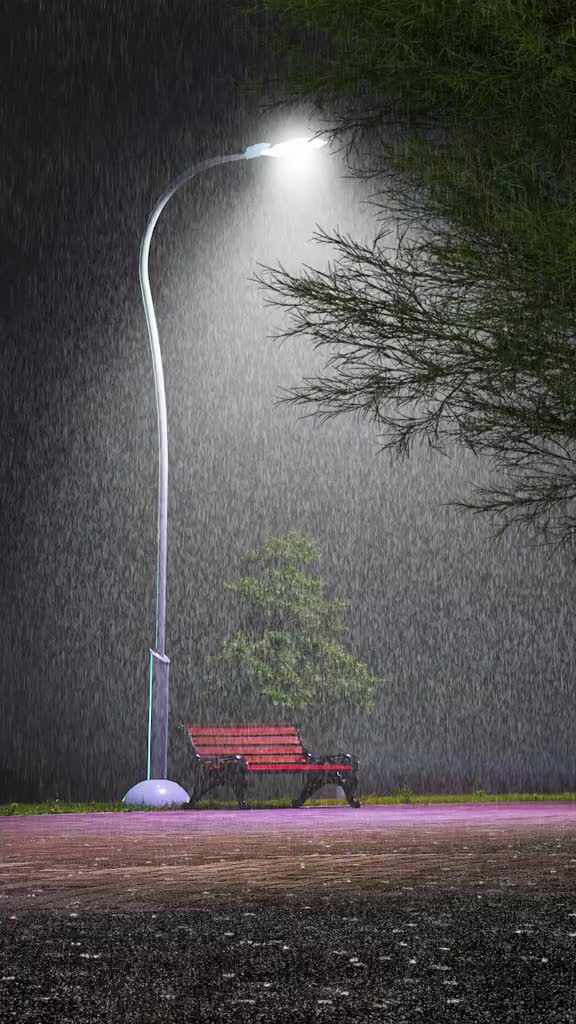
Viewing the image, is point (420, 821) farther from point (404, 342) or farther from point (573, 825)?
point (404, 342)

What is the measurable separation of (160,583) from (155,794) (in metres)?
2.28

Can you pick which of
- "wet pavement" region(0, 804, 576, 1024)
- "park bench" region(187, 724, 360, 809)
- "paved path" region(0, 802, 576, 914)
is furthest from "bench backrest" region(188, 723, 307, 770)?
"wet pavement" region(0, 804, 576, 1024)

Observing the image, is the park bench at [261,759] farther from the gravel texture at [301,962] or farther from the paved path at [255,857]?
the gravel texture at [301,962]

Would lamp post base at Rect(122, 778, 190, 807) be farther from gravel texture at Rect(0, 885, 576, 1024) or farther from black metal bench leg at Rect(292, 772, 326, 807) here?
gravel texture at Rect(0, 885, 576, 1024)

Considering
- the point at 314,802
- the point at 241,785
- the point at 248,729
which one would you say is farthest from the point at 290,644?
the point at 241,785

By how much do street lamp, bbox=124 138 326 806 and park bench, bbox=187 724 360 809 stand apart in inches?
38.7

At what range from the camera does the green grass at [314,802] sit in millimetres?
13305

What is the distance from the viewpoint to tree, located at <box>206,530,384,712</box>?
17.6 m

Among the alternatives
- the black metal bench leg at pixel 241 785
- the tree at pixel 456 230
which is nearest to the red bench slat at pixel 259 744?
the black metal bench leg at pixel 241 785

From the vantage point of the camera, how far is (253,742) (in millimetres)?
15180

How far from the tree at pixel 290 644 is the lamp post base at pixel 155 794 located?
173 inches

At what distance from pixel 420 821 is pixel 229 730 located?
4863mm

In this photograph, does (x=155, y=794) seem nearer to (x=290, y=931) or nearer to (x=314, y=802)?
(x=314, y=802)

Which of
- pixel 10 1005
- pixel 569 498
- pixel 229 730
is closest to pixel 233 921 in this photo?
pixel 10 1005
